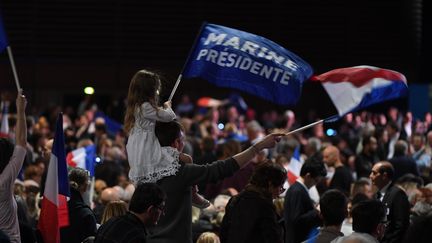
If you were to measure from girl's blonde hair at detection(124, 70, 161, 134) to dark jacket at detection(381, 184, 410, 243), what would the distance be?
9.38 feet

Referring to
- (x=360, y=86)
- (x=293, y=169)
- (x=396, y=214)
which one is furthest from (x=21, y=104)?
(x=293, y=169)

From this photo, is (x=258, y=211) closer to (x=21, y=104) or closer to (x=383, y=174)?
(x=21, y=104)

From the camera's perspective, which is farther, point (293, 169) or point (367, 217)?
point (293, 169)

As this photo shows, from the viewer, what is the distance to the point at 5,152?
22.3 feet

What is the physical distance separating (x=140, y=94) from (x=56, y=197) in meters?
1.10

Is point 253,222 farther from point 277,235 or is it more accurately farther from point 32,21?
point 32,21

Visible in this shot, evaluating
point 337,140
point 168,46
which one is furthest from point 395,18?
point 337,140

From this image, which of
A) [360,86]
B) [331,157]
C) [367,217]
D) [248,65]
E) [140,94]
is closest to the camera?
[367,217]

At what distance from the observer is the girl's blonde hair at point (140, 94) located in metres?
6.61

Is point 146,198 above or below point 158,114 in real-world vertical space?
below

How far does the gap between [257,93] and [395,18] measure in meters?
17.0

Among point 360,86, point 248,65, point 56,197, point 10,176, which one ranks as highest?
point 248,65

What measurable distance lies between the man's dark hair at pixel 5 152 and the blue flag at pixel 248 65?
55.2 inches

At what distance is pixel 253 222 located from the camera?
6.76m
